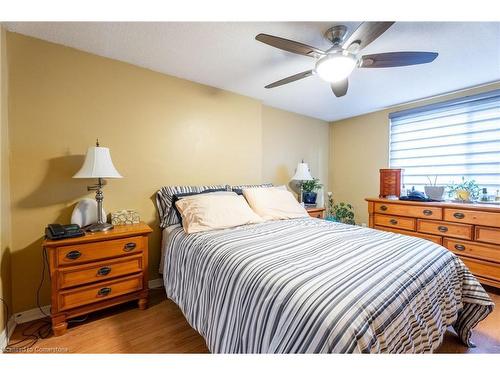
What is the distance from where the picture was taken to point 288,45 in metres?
1.39

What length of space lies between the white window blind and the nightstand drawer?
12.0 ft

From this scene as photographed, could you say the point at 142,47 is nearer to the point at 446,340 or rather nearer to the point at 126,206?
the point at 126,206

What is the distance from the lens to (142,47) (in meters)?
1.81

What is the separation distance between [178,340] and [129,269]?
26.4 inches

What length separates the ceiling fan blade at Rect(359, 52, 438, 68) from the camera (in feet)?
4.58

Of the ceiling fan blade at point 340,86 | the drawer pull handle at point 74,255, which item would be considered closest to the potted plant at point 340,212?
the ceiling fan blade at point 340,86

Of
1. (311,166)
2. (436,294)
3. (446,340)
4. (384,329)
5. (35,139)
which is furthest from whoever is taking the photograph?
(311,166)

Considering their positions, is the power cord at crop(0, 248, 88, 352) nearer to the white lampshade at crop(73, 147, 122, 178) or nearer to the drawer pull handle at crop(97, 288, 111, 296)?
the drawer pull handle at crop(97, 288, 111, 296)

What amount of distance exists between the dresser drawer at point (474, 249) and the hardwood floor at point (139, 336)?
48 centimetres

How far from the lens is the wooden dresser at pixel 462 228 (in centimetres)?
205

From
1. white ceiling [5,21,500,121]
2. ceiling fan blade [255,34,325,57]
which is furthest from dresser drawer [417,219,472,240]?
ceiling fan blade [255,34,325,57]

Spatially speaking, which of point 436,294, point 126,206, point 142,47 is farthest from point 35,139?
point 436,294

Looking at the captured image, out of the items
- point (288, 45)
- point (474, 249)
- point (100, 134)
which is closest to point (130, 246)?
point (100, 134)

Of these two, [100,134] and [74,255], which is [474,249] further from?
[100,134]
